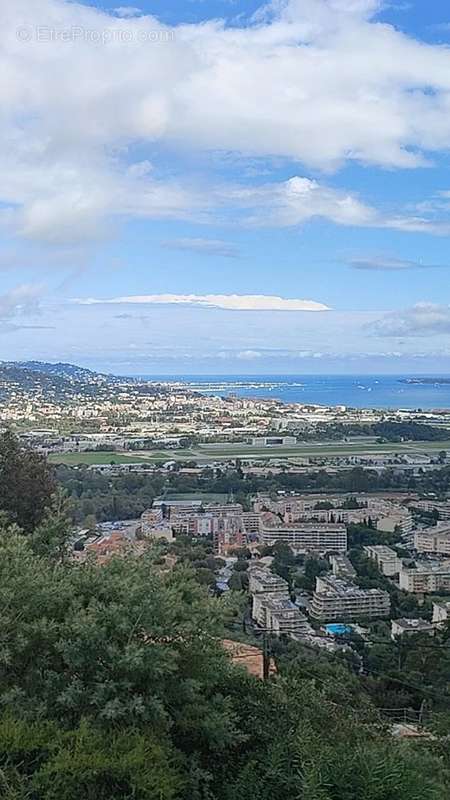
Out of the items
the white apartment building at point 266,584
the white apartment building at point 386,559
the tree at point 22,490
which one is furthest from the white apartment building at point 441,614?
the tree at point 22,490

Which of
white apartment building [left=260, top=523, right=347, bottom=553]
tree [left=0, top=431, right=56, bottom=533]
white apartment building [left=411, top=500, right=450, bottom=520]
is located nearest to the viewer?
tree [left=0, top=431, right=56, bottom=533]

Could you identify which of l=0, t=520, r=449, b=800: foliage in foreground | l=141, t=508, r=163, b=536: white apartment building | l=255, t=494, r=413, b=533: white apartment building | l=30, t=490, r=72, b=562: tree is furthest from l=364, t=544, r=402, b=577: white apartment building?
l=0, t=520, r=449, b=800: foliage in foreground

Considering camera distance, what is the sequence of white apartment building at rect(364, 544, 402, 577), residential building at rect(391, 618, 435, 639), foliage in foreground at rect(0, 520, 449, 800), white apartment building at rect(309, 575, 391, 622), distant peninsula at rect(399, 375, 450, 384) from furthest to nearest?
distant peninsula at rect(399, 375, 450, 384), white apartment building at rect(364, 544, 402, 577), white apartment building at rect(309, 575, 391, 622), residential building at rect(391, 618, 435, 639), foliage in foreground at rect(0, 520, 449, 800)

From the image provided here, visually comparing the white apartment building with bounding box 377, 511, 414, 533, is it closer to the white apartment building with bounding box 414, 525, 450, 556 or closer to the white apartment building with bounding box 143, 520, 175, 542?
the white apartment building with bounding box 414, 525, 450, 556

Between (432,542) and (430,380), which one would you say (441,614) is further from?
(430,380)

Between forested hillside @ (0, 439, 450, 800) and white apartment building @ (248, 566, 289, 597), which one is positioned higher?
forested hillside @ (0, 439, 450, 800)

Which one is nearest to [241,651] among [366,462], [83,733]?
[83,733]
